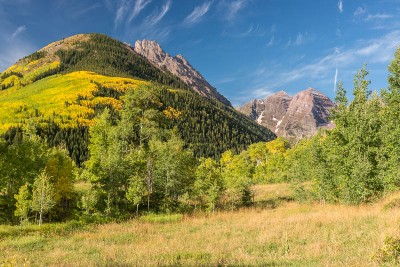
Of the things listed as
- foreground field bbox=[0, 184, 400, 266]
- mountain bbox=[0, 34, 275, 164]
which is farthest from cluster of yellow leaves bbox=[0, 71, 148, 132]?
foreground field bbox=[0, 184, 400, 266]

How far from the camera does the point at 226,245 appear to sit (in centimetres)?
1408

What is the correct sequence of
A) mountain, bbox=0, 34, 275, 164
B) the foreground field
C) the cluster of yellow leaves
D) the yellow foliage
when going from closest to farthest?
the foreground field
mountain, bbox=0, 34, 275, 164
the cluster of yellow leaves
the yellow foliage

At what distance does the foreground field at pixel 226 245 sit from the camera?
424 inches

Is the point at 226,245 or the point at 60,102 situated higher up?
the point at 60,102

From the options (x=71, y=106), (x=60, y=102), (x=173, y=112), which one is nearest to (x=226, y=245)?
(x=71, y=106)

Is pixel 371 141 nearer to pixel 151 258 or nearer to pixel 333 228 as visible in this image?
pixel 333 228

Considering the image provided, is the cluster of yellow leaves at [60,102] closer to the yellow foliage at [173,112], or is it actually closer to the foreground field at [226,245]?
the yellow foliage at [173,112]

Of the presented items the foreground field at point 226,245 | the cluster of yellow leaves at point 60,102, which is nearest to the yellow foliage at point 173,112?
the cluster of yellow leaves at point 60,102

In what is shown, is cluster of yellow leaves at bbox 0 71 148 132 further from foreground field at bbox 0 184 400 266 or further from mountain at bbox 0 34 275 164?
foreground field at bbox 0 184 400 266

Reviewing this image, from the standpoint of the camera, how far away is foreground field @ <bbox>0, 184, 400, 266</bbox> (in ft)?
35.3

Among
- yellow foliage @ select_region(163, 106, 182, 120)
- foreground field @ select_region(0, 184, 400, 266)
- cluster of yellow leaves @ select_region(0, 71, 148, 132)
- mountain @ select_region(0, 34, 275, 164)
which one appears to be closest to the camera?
foreground field @ select_region(0, 184, 400, 266)

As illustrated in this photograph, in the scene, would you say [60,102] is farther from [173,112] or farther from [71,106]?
[173,112]

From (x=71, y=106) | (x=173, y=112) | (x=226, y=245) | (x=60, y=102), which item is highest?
(x=173, y=112)

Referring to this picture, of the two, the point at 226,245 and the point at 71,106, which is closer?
the point at 226,245
